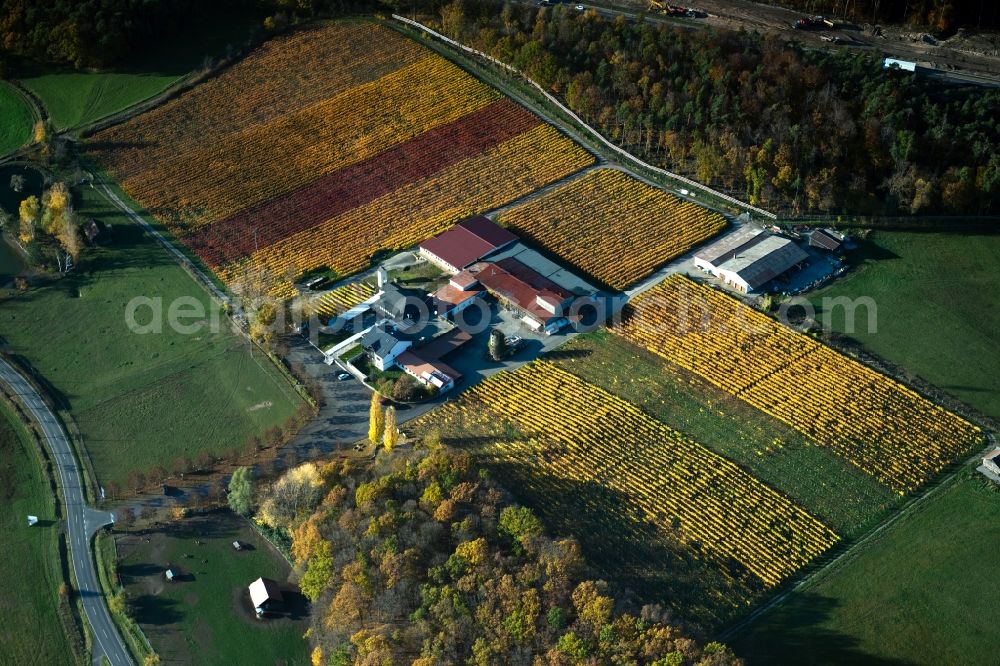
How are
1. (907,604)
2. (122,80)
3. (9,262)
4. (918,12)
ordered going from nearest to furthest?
(907,604) < (9,262) < (122,80) < (918,12)

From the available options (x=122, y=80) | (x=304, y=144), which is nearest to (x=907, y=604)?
(x=304, y=144)

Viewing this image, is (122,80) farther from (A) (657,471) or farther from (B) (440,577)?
(B) (440,577)

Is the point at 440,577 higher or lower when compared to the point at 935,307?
lower

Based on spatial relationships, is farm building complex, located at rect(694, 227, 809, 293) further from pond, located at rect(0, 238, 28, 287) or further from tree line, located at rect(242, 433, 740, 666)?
pond, located at rect(0, 238, 28, 287)

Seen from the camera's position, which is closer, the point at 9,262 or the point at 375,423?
the point at 375,423

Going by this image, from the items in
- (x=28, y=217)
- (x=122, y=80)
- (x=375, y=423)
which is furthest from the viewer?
(x=122, y=80)

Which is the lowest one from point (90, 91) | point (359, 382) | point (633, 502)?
point (633, 502)
